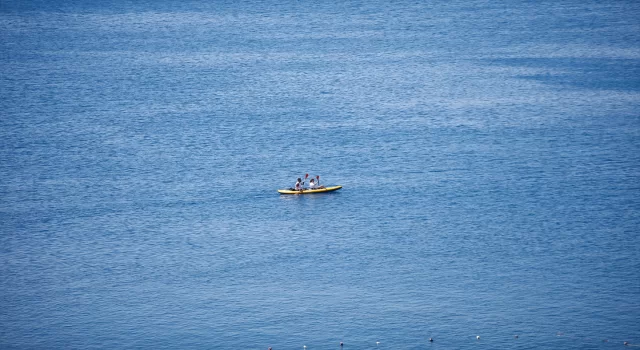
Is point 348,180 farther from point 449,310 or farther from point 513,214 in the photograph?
point 449,310

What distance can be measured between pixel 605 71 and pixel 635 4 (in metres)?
32.0

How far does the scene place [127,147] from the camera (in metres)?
77.2

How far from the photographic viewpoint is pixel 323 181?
68000 mm

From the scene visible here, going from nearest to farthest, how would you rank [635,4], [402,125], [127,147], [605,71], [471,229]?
1. [471,229]
2. [127,147]
3. [402,125]
4. [605,71]
5. [635,4]

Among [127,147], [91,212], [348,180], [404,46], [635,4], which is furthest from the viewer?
[635,4]

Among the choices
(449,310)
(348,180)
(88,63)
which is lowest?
(449,310)

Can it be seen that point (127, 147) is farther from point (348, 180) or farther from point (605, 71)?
point (605, 71)

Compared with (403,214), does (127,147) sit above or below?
above

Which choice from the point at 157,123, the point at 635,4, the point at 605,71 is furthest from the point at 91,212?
the point at 635,4

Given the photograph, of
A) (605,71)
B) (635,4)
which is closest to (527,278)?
(605,71)

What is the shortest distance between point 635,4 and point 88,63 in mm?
68189

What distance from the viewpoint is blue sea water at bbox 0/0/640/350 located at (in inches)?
1842

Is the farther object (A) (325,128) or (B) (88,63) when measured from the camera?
(B) (88,63)

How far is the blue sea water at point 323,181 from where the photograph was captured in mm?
46781
